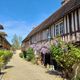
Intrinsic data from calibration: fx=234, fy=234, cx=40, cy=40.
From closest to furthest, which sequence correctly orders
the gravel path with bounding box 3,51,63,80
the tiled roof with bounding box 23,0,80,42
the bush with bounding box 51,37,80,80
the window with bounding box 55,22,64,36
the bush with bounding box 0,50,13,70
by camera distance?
the bush with bounding box 51,37,80,80 < the gravel path with bounding box 3,51,63,80 < the tiled roof with bounding box 23,0,80,42 < the bush with bounding box 0,50,13,70 < the window with bounding box 55,22,64,36

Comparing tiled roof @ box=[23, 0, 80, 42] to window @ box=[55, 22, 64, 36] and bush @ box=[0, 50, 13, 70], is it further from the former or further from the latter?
bush @ box=[0, 50, 13, 70]

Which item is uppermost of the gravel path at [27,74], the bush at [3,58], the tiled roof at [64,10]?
the tiled roof at [64,10]

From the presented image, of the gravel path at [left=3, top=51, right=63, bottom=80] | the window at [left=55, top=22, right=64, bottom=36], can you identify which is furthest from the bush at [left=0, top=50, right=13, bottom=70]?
the window at [left=55, top=22, right=64, bottom=36]

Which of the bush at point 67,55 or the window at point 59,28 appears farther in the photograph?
the window at point 59,28

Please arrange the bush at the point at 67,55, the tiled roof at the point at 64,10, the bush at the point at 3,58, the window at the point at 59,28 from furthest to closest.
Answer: the window at the point at 59,28 → the bush at the point at 3,58 → the tiled roof at the point at 64,10 → the bush at the point at 67,55

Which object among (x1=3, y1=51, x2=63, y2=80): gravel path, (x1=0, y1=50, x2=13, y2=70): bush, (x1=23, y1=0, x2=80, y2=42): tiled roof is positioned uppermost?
(x1=23, y1=0, x2=80, y2=42): tiled roof

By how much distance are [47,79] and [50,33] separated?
12.0 m

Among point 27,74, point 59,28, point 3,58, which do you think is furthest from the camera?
point 3,58

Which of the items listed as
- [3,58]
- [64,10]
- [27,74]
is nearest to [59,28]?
[64,10]

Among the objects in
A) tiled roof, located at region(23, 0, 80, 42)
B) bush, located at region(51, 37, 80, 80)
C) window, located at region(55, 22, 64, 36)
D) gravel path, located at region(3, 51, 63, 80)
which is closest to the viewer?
bush, located at region(51, 37, 80, 80)

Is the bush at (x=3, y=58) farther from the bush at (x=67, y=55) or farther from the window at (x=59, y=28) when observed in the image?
the window at (x=59, y=28)

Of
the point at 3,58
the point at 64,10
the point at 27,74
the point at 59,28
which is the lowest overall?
the point at 27,74

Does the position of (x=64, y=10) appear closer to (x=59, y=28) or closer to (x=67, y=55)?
(x=59, y=28)

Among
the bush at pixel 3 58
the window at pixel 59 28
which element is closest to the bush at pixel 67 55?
the bush at pixel 3 58
